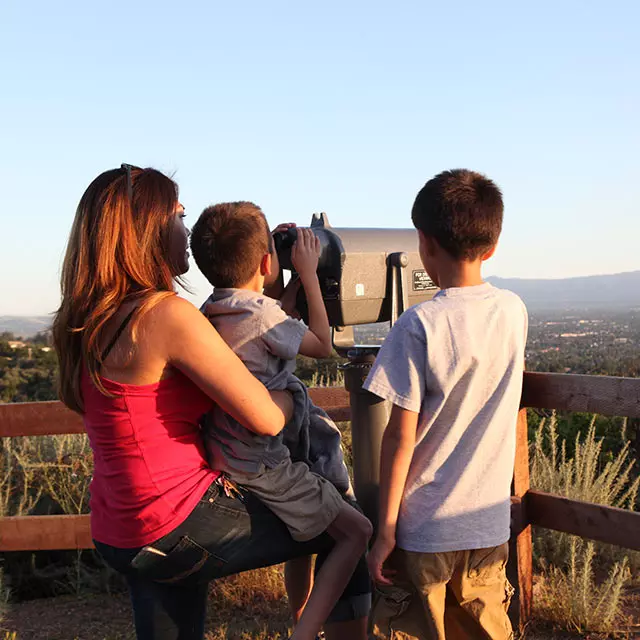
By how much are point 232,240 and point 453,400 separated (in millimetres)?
733

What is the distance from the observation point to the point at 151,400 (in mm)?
1882

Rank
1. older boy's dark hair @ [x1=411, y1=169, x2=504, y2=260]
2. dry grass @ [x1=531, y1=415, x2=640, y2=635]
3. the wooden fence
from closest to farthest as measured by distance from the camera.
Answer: older boy's dark hair @ [x1=411, y1=169, x2=504, y2=260], the wooden fence, dry grass @ [x1=531, y1=415, x2=640, y2=635]

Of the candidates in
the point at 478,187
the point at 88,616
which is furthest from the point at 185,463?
the point at 88,616

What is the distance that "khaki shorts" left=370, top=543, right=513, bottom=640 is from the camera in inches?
76.5

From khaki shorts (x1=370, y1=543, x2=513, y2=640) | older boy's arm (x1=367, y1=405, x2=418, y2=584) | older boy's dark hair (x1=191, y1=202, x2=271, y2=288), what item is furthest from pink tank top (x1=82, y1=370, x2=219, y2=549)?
khaki shorts (x1=370, y1=543, x2=513, y2=640)

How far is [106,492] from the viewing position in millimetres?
1950

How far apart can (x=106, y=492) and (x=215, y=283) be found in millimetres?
640

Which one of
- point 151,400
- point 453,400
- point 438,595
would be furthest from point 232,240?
point 438,595

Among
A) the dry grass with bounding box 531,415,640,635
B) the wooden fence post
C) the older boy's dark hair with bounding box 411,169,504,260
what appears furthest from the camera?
the dry grass with bounding box 531,415,640,635

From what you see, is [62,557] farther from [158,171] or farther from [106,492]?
[158,171]

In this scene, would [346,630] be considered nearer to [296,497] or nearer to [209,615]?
[296,497]

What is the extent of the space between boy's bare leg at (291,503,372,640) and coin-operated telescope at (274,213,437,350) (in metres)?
0.71

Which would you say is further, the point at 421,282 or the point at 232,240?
the point at 421,282

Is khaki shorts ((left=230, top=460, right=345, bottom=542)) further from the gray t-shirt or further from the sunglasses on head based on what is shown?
the sunglasses on head
